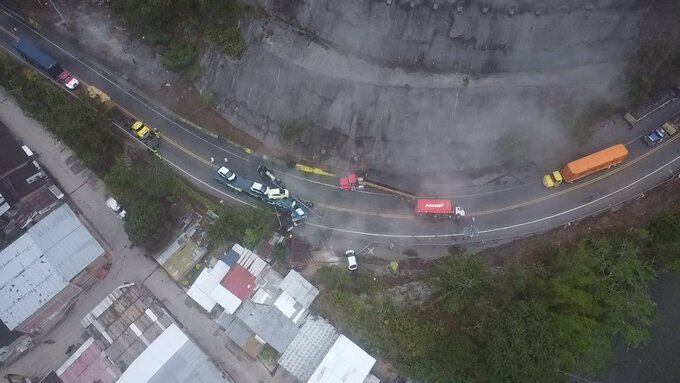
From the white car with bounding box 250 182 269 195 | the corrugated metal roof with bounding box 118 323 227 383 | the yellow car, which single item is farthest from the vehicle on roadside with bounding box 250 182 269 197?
the corrugated metal roof with bounding box 118 323 227 383

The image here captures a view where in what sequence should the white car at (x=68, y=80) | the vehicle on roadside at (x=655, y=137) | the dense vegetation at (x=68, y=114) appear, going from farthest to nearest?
1. the white car at (x=68, y=80)
2. the dense vegetation at (x=68, y=114)
3. the vehicle on roadside at (x=655, y=137)

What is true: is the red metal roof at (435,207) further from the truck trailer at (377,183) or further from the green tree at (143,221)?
the green tree at (143,221)

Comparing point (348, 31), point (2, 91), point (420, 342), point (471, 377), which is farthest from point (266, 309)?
point (2, 91)

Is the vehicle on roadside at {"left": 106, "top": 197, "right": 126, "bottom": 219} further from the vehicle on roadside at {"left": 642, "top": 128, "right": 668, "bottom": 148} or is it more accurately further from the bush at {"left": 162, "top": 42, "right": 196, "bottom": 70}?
the vehicle on roadside at {"left": 642, "top": 128, "right": 668, "bottom": 148}

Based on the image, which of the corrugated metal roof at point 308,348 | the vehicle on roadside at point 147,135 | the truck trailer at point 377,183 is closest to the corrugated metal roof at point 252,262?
the corrugated metal roof at point 308,348

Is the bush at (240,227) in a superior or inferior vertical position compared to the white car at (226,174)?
inferior

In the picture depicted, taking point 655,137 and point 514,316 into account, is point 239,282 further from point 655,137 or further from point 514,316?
point 655,137

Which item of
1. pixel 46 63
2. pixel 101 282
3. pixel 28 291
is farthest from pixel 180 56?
pixel 28 291
